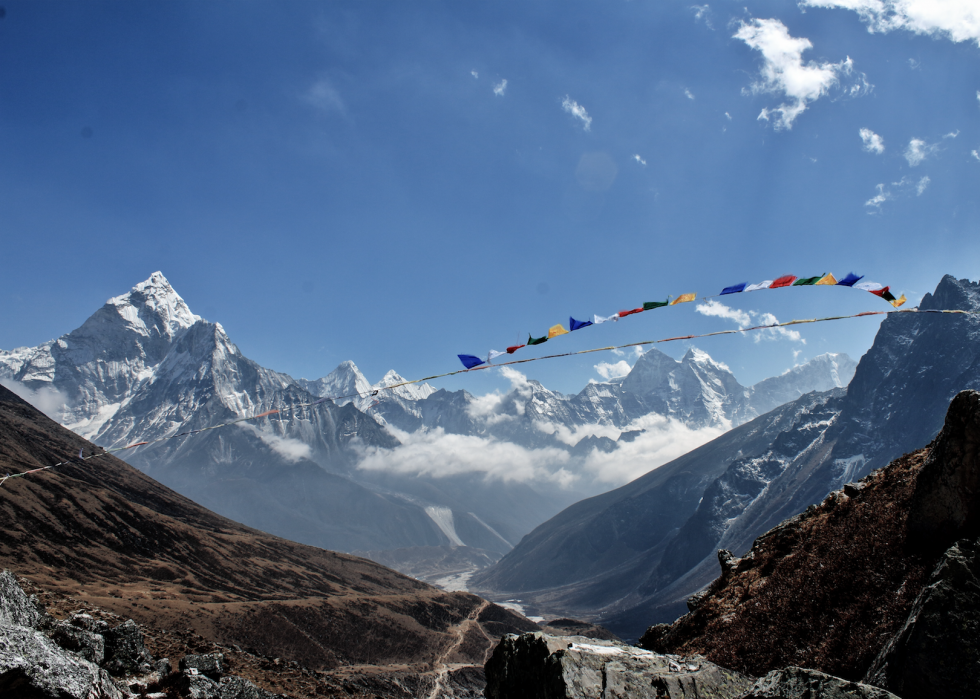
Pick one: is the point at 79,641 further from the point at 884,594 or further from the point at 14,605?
the point at 884,594

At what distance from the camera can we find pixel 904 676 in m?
6.77

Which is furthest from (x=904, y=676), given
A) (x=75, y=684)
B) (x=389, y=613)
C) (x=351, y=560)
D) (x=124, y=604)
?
(x=351, y=560)

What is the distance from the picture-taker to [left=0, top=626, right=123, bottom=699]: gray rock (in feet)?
30.3

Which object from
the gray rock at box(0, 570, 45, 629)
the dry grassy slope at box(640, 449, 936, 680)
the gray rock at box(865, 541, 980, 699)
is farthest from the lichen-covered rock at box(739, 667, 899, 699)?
the gray rock at box(0, 570, 45, 629)

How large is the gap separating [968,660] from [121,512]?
144 m

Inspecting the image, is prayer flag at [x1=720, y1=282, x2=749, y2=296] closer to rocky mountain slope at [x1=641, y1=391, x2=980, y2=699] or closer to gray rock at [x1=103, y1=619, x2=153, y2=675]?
rocky mountain slope at [x1=641, y1=391, x2=980, y2=699]

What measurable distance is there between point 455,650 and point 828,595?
101083mm

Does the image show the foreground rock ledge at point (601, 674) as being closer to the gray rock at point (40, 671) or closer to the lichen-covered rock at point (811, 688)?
the lichen-covered rock at point (811, 688)

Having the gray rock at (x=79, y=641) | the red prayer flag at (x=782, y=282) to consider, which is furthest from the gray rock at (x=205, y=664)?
the red prayer flag at (x=782, y=282)

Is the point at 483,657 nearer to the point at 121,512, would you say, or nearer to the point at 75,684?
the point at 121,512

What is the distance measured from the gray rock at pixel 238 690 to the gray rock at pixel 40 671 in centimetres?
765

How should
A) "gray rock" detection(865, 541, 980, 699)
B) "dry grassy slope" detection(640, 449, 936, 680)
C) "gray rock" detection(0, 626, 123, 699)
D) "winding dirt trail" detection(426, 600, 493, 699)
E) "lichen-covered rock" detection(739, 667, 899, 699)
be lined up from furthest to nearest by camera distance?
"winding dirt trail" detection(426, 600, 493, 699)
"gray rock" detection(0, 626, 123, 699)
"dry grassy slope" detection(640, 449, 936, 680)
"gray rock" detection(865, 541, 980, 699)
"lichen-covered rock" detection(739, 667, 899, 699)

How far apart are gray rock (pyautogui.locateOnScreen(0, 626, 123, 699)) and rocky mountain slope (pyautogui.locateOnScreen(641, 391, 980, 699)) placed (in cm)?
1391

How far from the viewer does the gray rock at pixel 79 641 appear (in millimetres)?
16047
